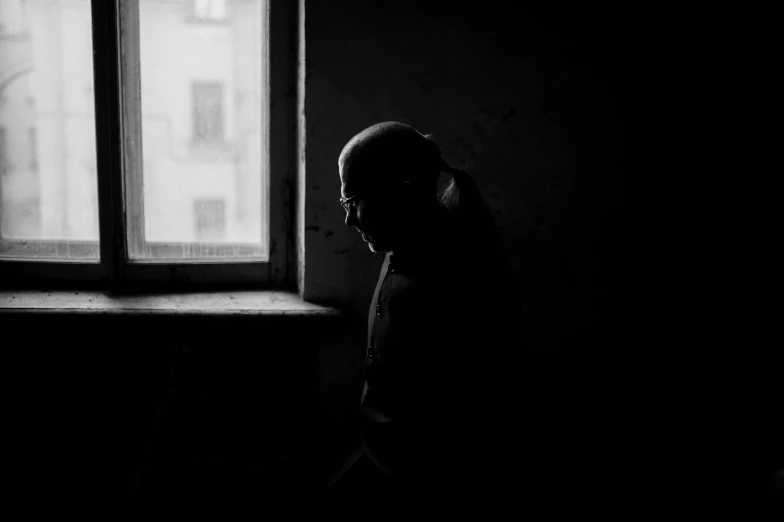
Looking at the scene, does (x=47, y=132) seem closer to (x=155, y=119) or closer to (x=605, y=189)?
(x=155, y=119)

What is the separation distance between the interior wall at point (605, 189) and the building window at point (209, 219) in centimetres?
35

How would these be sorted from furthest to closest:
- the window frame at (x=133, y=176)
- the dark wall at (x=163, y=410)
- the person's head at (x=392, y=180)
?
1. the window frame at (x=133, y=176)
2. the dark wall at (x=163, y=410)
3. the person's head at (x=392, y=180)

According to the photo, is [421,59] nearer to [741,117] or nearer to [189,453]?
[741,117]

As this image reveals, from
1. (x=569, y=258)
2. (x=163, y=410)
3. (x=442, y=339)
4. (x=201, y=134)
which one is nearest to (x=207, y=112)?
(x=201, y=134)

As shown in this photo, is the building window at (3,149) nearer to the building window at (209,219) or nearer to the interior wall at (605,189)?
the building window at (209,219)

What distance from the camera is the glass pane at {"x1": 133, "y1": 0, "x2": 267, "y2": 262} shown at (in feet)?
5.22

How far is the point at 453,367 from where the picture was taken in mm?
1062

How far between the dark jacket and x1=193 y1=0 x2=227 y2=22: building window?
1063 millimetres

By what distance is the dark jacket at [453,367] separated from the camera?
3.49ft

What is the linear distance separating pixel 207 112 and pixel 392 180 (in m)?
0.87

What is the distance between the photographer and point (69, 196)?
1646 millimetres

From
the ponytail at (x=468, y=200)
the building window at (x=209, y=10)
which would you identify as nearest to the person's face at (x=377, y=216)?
the ponytail at (x=468, y=200)

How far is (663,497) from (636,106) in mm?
1240

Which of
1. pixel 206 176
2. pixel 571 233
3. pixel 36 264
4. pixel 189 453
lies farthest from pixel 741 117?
pixel 36 264
